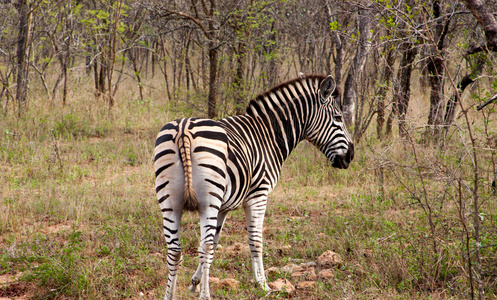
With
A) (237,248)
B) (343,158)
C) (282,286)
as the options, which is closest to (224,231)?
(237,248)

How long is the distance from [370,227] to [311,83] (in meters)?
2.20

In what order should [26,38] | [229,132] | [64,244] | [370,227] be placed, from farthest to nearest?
1. [26,38]
2. [370,227]
3. [64,244]
4. [229,132]

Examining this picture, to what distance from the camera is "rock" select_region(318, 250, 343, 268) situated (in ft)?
15.1

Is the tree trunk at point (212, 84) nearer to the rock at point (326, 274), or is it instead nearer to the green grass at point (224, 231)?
the green grass at point (224, 231)

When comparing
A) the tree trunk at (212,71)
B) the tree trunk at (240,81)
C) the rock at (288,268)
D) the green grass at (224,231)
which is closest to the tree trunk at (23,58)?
the green grass at (224,231)

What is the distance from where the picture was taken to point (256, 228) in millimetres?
4297

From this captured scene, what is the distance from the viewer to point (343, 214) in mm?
6137

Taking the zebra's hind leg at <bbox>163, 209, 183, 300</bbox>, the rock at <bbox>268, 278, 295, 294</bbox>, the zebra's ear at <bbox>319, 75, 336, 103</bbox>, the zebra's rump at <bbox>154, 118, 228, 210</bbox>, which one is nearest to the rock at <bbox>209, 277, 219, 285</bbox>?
the rock at <bbox>268, 278, 295, 294</bbox>

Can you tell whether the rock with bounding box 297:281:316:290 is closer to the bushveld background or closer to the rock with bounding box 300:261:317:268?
the bushveld background

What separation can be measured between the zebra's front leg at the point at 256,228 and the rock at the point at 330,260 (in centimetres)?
76

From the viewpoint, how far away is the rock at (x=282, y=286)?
161 inches

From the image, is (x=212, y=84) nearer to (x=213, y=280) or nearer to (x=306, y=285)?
(x=213, y=280)

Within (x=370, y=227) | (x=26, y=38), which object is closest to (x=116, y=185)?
(x=370, y=227)

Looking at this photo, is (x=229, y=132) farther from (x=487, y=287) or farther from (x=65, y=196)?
(x=65, y=196)
